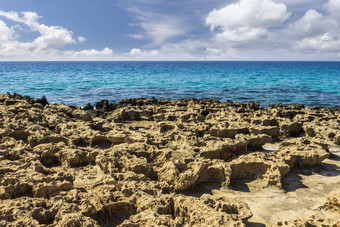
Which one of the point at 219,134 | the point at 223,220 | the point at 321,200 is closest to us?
the point at 223,220

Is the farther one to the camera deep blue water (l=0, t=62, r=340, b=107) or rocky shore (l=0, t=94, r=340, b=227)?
deep blue water (l=0, t=62, r=340, b=107)

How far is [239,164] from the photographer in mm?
7570

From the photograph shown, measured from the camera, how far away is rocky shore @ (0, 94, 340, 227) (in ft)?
15.9

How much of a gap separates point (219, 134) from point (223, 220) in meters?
5.85

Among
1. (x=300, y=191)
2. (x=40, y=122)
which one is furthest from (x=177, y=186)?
(x=40, y=122)

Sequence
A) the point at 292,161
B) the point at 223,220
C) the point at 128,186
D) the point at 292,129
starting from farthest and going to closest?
the point at 292,129, the point at 292,161, the point at 128,186, the point at 223,220

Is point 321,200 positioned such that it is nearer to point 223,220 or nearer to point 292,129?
point 223,220

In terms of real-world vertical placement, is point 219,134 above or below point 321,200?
above

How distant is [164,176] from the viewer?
22.4 feet

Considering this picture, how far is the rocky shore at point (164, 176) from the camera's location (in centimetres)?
484

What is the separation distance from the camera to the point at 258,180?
24.2ft

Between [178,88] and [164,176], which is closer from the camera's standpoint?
[164,176]

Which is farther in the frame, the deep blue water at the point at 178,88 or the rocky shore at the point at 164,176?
the deep blue water at the point at 178,88

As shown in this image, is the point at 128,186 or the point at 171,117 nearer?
the point at 128,186
